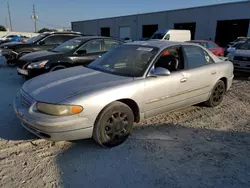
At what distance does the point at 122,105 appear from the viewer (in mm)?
3158

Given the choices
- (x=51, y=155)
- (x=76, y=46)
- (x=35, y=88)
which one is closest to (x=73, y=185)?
(x=51, y=155)

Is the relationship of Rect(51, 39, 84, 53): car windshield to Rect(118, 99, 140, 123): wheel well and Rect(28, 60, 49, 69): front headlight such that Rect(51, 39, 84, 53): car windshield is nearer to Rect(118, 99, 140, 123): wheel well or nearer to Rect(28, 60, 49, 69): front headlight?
Rect(28, 60, 49, 69): front headlight

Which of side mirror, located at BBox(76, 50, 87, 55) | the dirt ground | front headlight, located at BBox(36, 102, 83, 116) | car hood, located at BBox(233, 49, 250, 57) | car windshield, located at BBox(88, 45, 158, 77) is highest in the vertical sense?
car windshield, located at BBox(88, 45, 158, 77)

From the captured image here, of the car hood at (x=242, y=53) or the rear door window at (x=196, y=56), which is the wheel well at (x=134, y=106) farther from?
the car hood at (x=242, y=53)

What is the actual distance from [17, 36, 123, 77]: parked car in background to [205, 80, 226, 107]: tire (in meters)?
3.87

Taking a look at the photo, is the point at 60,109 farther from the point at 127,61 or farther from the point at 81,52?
the point at 81,52

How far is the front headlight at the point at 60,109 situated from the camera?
8.92 ft

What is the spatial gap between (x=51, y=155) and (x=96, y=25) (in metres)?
44.4

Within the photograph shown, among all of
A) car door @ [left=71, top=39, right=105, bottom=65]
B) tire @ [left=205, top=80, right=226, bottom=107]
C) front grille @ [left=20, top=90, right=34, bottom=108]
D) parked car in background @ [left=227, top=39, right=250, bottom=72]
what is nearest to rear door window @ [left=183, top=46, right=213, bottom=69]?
tire @ [left=205, top=80, right=226, bottom=107]

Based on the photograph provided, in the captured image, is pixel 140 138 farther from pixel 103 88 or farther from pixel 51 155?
pixel 51 155

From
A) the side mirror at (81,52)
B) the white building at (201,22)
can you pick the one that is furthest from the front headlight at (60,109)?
the white building at (201,22)

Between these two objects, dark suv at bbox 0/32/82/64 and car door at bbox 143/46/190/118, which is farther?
dark suv at bbox 0/32/82/64

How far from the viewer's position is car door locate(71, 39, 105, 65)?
6.77 meters

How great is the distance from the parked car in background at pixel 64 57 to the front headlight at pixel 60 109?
12.6ft
